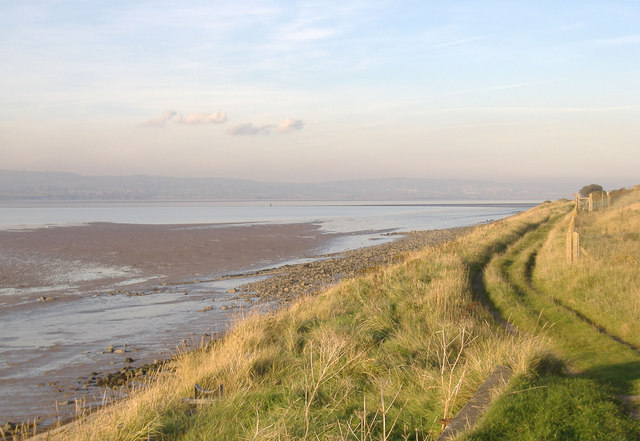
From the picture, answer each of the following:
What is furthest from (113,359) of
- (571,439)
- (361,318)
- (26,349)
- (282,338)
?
(571,439)

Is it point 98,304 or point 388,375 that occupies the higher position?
point 388,375

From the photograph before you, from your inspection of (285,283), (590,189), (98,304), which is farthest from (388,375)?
(590,189)

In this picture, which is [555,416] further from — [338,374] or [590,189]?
[590,189]

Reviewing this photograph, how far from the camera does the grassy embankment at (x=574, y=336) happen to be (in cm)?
512

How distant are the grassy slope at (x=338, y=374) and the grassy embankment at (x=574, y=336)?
0.53 meters

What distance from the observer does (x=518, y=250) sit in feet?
70.5

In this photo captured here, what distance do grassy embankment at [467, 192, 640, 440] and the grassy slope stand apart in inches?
20.7

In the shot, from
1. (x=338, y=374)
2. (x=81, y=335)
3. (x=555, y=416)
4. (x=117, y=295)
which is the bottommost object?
(x=117, y=295)

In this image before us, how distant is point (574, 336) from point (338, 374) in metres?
3.87

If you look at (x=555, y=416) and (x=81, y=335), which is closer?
(x=555, y=416)

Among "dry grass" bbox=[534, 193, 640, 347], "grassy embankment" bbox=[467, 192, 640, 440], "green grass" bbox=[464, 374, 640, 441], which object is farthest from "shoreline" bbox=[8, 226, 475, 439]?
"dry grass" bbox=[534, 193, 640, 347]

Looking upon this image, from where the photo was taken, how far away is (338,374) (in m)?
7.55

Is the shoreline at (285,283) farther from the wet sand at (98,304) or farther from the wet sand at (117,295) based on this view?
the wet sand at (98,304)

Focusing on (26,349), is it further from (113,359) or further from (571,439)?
(571,439)
